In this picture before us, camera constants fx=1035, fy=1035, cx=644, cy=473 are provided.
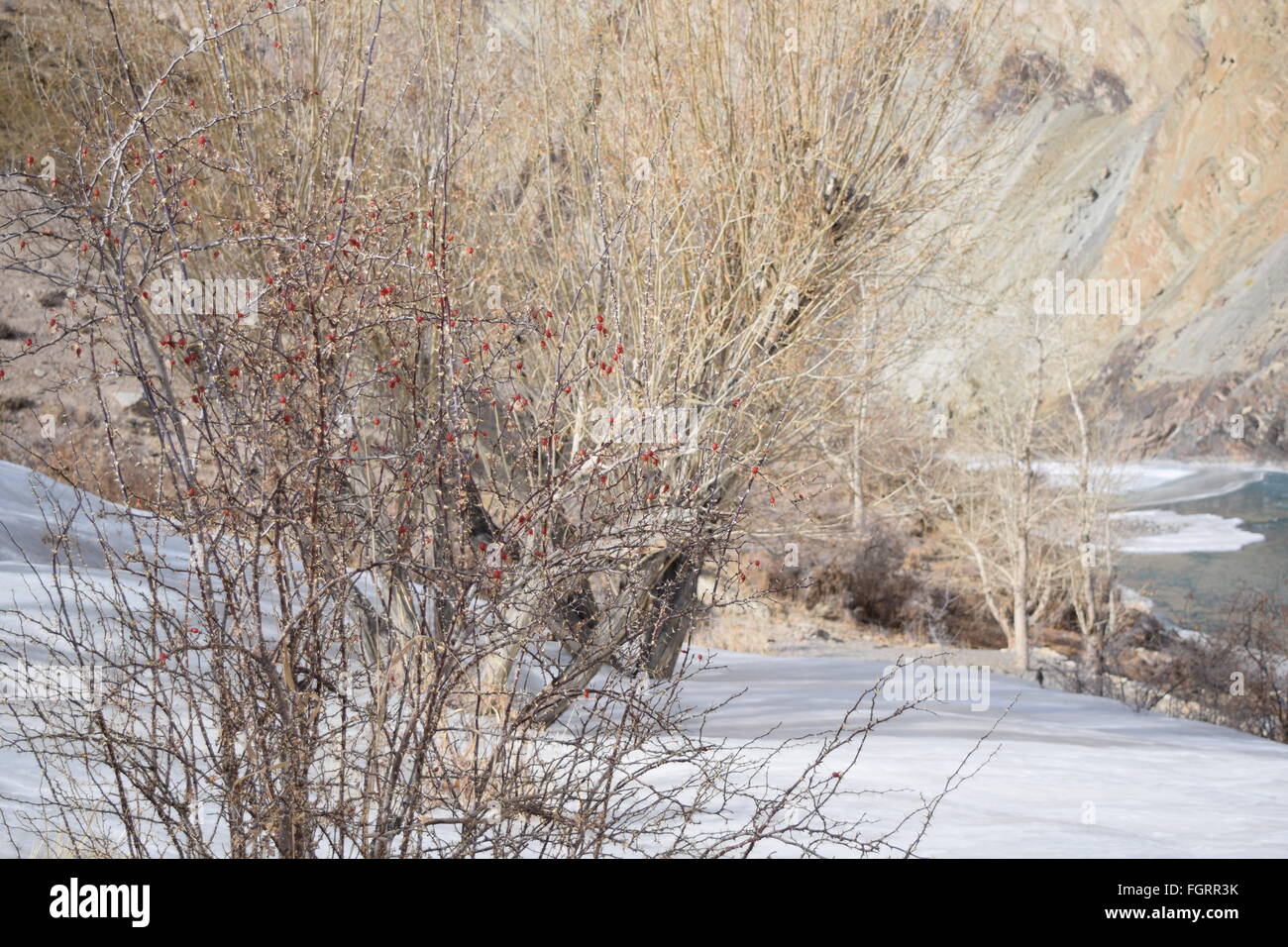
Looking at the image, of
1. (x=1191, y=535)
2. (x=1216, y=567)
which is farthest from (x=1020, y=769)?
(x=1191, y=535)

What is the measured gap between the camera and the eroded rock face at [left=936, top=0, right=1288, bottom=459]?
110 ft

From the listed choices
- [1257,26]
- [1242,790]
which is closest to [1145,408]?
[1257,26]

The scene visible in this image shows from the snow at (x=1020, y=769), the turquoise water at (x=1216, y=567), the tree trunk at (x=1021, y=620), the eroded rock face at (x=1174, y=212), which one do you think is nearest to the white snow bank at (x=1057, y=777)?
the snow at (x=1020, y=769)

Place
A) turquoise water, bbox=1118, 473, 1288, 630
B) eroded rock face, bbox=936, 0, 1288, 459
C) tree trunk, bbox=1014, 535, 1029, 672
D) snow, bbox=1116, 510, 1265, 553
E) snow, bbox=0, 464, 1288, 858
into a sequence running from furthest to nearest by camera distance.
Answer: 1. eroded rock face, bbox=936, 0, 1288, 459
2. snow, bbox=1116, 510, 1265, 553
3. turquoise water, bbox=1118, 473, 1288, 630
4. tree trunk, bbox=1014, 535, 1029, 672
5. snow, bbox=0, 464, 1288, 858

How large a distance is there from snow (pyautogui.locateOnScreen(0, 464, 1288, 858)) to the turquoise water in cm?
1320

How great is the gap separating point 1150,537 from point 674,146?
2378 centimetres

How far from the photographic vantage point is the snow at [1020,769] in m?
3.84

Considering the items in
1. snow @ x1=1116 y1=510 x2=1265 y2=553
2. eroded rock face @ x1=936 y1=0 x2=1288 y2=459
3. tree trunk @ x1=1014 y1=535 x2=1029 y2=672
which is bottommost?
tree trunk @ x1=1014 y1=535 x2=1029 y2=672

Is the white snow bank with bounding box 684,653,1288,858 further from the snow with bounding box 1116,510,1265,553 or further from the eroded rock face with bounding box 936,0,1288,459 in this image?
the eroded rock face with bounding box 936,0,1288,459

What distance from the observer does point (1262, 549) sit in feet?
80.8

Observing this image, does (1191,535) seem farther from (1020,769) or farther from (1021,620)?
(1020,769)

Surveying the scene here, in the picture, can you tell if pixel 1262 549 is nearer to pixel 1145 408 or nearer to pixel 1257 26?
pixel 1145 408

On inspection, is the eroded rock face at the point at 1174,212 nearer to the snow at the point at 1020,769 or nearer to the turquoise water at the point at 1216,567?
the turquoise water at the point at 1216,567

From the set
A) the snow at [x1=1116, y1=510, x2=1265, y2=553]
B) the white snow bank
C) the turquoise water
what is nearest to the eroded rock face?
the turquoise water
